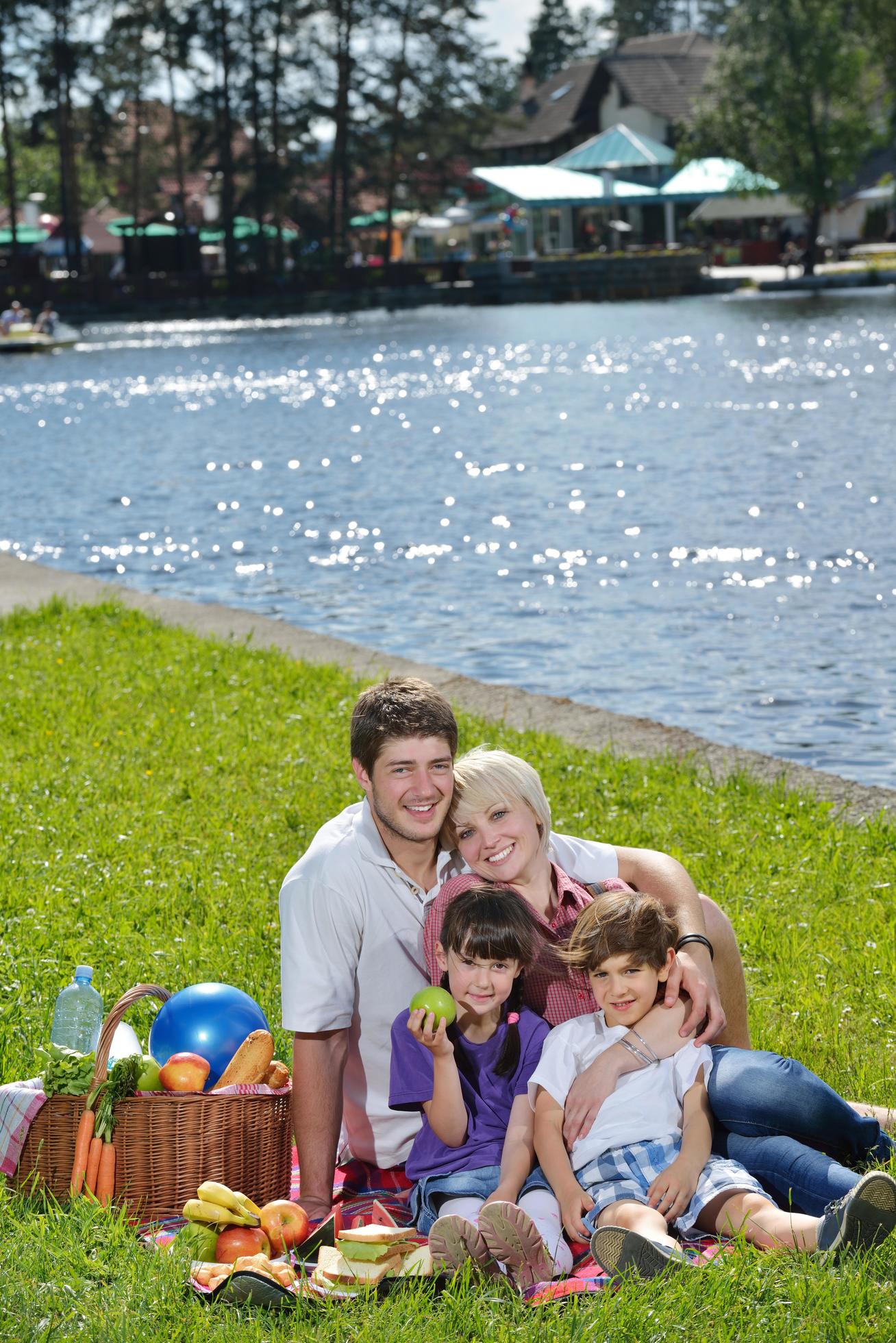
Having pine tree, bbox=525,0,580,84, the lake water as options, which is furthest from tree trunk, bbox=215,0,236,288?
pine tree, bbox=525,0,580,84

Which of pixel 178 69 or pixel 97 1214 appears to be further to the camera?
pixel 178 69

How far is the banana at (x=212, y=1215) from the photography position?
3844 mm

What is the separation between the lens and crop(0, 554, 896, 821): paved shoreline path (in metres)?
8.05

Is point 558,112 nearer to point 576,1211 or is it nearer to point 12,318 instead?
point 12,318

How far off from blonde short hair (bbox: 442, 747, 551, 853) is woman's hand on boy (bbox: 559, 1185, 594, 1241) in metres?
0.86

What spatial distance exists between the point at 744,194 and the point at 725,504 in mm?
55841

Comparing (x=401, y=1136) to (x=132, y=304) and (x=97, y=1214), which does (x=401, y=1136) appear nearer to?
(x=97, y=1214)

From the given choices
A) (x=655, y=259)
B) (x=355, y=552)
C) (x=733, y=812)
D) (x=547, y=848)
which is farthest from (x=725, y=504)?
(x=655, y=259)

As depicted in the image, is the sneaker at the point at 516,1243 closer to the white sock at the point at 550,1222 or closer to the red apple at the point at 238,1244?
the white sock at the point at 550,1222

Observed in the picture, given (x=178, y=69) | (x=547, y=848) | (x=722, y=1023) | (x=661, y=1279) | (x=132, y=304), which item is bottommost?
(x=661, y=1279)

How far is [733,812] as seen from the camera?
7.51m

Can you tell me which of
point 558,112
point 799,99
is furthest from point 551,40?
point 799,99

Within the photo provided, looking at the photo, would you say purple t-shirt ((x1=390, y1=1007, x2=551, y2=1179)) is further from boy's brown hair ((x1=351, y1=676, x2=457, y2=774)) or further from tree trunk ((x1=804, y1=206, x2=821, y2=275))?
tree trunk ((x1=804, y1=206, x2=821, y2=275))

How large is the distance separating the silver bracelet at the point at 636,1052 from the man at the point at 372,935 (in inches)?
3.3
